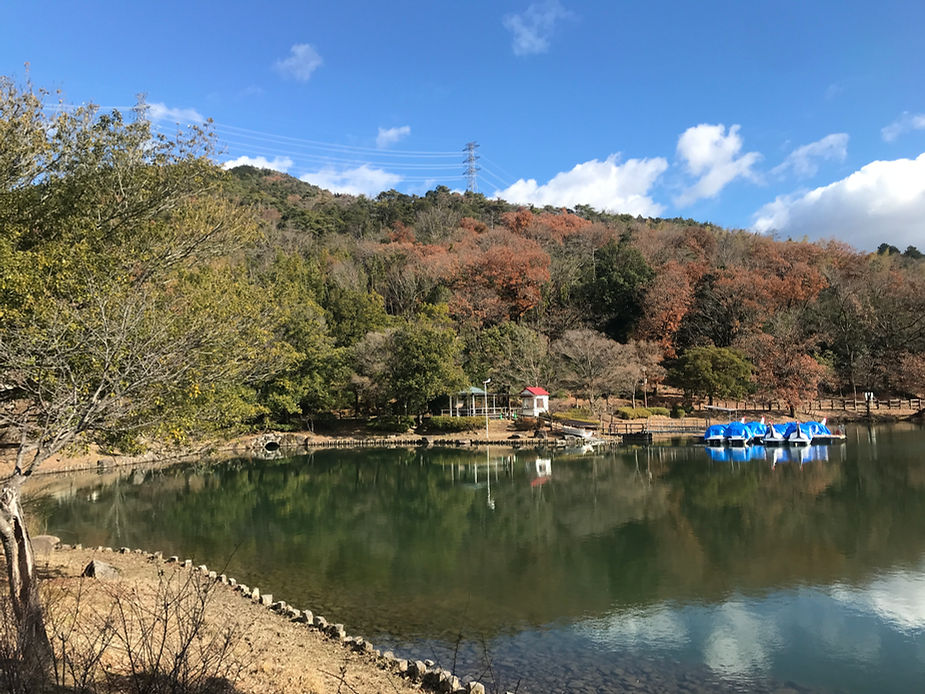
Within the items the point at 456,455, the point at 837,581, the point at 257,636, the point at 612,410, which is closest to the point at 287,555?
the point at 257,636

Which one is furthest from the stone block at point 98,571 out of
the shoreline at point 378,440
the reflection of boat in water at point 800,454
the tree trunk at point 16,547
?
the reflection of boat in water at point 800,454

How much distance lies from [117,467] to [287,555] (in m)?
15.9

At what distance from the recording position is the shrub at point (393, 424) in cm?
3334

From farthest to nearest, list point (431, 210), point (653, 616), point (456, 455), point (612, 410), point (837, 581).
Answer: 1. point (431, 210)
2. point (612, 410)
3. point (456, 455)
4. point (837, 581)
5. point (653, 616)

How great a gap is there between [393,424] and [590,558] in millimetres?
22789

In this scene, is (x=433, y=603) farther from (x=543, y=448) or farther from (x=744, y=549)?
(x=543, y=448)

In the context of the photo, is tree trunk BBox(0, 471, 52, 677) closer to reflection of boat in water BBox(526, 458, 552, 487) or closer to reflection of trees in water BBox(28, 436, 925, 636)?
reflection of trees in water BBox(28, 436, 925, 636)

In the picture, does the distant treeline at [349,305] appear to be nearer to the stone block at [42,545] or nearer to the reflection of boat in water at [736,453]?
the stone block at [42,545]

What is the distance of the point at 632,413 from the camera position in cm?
3541

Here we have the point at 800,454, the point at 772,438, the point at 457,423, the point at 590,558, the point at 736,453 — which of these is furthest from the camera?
the point at 457,423

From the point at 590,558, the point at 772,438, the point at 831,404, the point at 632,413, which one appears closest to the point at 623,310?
the point at 632,413

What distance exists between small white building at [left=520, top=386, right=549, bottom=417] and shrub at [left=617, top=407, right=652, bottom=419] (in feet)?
15.2

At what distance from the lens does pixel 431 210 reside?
6341 centimetres

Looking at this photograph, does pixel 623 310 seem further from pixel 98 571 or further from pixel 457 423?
pixel 98 571
